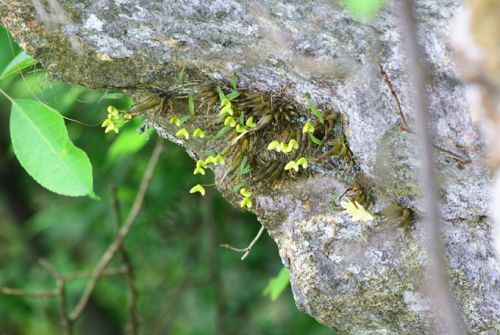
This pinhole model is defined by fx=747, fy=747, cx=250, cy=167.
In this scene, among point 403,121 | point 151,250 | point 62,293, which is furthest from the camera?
point 151,250

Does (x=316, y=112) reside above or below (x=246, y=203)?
above

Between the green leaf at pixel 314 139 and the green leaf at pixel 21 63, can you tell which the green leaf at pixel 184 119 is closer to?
the green leaf at pixel 314 139

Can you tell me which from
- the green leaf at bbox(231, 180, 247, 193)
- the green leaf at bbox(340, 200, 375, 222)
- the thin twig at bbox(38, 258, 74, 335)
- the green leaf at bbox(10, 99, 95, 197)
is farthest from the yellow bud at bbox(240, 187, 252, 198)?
the thin twig at bbox(38, 258, 74, 335)

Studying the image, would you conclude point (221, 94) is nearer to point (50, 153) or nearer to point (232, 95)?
point (232, 95)

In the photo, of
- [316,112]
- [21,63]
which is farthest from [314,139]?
[21,63]

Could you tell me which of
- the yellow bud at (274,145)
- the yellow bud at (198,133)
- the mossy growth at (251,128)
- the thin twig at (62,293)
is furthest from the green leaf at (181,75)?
the thin twig at (62,293)

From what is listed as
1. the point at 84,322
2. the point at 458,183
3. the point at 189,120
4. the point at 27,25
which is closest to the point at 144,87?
the point at 189,120

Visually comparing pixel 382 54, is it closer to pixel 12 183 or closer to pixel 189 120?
pixel 189 120
